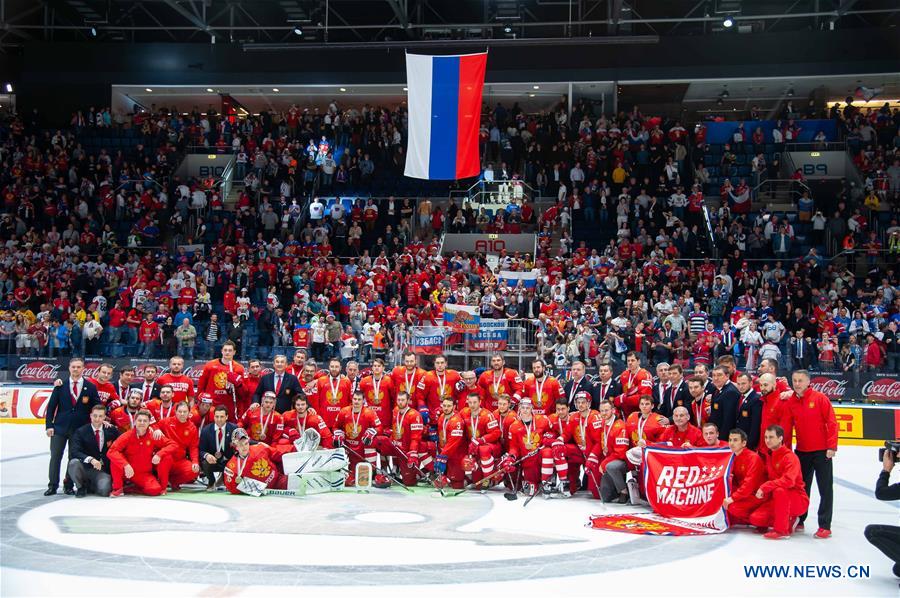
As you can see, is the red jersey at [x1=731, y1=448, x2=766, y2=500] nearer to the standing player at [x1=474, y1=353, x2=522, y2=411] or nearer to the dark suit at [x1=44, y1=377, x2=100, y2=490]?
the standing player at [x1=474, y1=353, x2=522, y2=411]

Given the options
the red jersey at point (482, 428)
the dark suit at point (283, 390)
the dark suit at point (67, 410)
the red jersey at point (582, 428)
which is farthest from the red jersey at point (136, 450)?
the red jersey at point (582, 428)

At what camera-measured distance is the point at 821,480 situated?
988 cm

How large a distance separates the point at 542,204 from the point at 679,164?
16.7 feet

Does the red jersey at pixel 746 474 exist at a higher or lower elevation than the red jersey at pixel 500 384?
lower

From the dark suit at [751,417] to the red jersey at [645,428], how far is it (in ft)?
3.62

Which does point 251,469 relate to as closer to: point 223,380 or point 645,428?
point 223,380

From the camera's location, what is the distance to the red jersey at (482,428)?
12.6 meters

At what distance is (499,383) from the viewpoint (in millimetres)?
13656

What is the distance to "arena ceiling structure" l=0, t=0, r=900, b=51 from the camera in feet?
115

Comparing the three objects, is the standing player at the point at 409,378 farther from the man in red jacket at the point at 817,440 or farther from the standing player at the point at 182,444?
the man in red jacket at the point at 817,440

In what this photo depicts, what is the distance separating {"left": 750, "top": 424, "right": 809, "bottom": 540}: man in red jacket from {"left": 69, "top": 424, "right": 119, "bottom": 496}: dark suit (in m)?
7.93

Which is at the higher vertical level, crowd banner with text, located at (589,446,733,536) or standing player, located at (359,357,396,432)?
standing player, located at (359,357,396,432)

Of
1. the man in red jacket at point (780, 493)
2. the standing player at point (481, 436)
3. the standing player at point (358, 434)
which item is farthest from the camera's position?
the standing player at point (358, 434)

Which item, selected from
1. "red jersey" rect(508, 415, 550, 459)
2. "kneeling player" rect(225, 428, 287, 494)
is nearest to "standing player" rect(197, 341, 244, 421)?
"kneeling player" rect(225, 428, 287, 494)
